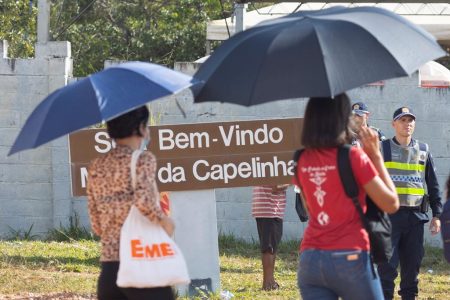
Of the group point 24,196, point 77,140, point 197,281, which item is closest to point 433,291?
point 197,281

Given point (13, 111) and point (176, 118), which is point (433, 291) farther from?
point (13, 111)

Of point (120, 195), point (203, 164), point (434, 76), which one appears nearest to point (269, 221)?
point (203, 164)

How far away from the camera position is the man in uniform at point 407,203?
25.0 ft

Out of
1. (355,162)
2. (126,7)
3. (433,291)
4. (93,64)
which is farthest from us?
(126,7)

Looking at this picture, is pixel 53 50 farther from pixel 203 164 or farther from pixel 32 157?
pixel 203 164

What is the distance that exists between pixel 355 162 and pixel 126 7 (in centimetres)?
1874

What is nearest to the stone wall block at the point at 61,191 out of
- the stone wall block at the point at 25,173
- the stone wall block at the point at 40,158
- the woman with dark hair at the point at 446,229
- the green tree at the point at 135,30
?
the stone wall block at the point at 25,173

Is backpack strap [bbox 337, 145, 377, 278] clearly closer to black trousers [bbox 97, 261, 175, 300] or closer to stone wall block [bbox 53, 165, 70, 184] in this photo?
black trousers [bbox 97, 261, 175, 300]

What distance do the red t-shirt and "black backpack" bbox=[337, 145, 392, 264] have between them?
21mm

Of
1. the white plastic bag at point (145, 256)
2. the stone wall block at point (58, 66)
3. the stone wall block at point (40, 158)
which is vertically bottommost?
the white plastic bag at point (145, 256)

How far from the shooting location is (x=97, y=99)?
4.54 m

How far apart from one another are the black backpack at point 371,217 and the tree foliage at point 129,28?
45.8ft

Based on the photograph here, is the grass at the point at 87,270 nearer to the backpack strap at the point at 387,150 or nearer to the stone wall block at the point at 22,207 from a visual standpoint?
the stone wall block at the point at 22,207

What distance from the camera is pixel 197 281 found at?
8188 mm
